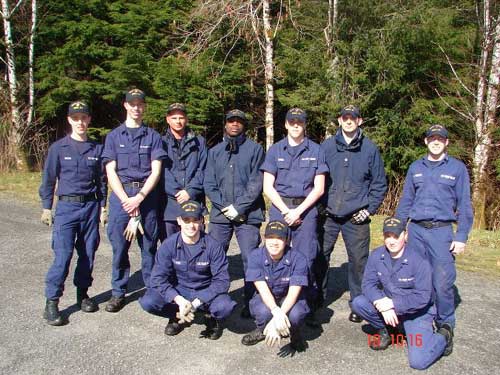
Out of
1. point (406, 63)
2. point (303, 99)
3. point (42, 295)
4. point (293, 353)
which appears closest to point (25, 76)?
point (303, 99)

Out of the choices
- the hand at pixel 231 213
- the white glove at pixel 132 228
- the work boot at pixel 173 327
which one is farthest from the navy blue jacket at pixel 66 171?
the work boot at pixel 173 327

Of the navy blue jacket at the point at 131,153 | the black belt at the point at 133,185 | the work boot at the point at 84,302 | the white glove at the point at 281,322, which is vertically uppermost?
the navy blue jacket at the point at 131,153

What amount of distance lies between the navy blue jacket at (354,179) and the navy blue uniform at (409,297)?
607 mm

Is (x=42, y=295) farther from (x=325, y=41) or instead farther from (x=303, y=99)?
(x=325, y=41)

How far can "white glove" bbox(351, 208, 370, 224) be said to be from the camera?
477 centimetres

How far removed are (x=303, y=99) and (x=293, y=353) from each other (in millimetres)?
9336

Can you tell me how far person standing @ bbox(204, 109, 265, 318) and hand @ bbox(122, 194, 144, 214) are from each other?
0.69m

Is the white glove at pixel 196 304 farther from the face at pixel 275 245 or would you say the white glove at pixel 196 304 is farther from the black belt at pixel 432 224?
the black belt at pixel 432 224

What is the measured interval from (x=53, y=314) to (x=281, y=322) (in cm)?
220

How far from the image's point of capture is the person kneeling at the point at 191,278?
14.2 ft

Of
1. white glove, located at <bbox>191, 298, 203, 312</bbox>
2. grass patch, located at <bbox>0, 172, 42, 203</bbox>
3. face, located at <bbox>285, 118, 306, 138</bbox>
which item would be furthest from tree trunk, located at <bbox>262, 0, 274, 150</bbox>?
white glove, located at <bbox>191, 298, 203, 312</bbox>

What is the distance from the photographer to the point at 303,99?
41.4 feet

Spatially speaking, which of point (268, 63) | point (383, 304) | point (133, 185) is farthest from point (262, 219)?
point (268, 63)

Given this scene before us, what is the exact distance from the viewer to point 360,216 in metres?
4.77
